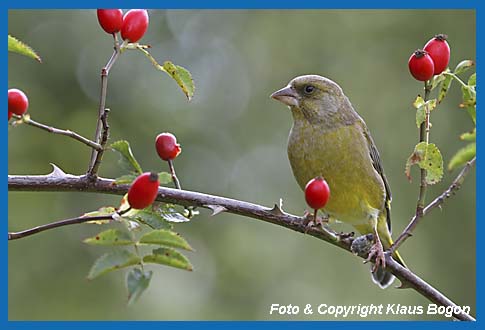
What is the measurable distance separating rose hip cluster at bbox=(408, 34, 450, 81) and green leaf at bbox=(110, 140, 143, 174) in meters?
1.07

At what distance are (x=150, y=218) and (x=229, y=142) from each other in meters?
9.63

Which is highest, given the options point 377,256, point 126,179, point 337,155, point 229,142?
point 126,179

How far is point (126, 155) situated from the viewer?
8.24 ft

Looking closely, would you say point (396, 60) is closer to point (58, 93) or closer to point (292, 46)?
point (292, 46)

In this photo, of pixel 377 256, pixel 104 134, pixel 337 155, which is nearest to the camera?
pixel 104 134

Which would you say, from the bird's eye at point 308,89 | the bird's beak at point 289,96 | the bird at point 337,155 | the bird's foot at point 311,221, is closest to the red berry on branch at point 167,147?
the bird's foot at point 311,221

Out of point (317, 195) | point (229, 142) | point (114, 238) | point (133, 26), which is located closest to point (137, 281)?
point (114, 238)

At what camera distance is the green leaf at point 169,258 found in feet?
7.66

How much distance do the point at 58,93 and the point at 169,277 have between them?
302 centimetres

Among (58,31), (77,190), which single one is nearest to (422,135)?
(77,190)

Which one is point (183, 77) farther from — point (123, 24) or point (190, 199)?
point (190, 199)

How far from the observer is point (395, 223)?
35.4 feet

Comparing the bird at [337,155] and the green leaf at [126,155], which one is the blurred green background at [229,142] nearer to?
the bird at [337,155]

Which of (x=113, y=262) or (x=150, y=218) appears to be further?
(x=150, y=218)
